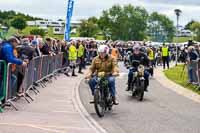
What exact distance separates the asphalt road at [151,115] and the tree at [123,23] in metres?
107

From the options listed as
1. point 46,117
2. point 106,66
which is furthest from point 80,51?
point 46,117

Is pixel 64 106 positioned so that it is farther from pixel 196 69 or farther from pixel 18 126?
pixel 196 69

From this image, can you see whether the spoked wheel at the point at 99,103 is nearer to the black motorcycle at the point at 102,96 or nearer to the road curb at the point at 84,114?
the black motorcycle at the point at 102,96

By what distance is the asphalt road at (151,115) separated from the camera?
1253 centimetres

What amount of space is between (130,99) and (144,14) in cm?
11915

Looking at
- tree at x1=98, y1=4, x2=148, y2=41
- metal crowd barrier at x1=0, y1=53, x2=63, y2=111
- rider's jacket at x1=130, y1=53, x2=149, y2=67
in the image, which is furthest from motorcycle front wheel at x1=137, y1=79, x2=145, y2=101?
tree at x1=98, y1=4, x2=148, y2=41

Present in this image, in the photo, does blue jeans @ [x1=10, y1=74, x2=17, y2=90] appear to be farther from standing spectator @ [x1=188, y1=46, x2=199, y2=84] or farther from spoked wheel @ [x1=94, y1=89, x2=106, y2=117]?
standing spectator @ [x1=188, y1=46, x2=199, y2=84]

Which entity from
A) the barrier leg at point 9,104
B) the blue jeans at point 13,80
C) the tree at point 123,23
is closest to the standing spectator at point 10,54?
the blue jeans at point 13,80

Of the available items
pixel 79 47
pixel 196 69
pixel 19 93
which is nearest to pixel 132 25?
pixel 79 47

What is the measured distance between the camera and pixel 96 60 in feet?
50.5

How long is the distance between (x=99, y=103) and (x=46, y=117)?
1531 millimetres

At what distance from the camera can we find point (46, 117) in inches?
539

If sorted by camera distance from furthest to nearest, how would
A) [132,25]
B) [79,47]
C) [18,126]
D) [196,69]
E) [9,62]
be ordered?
[132,25] < [79,47] < [196,69] < [9,62] < [18,126]

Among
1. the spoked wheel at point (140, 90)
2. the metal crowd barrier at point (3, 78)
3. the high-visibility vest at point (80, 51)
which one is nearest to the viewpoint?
the metal crowd barrier at point (3, 78)
